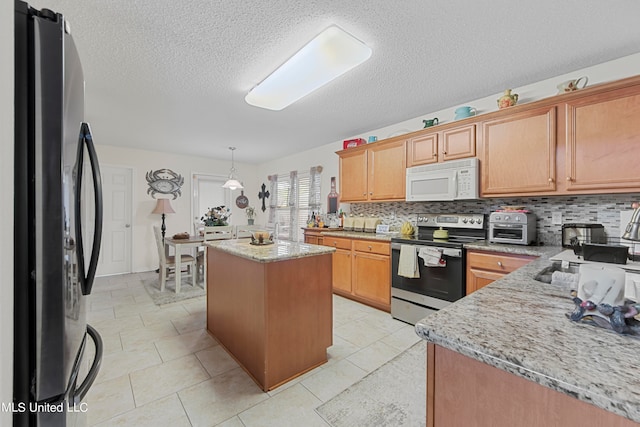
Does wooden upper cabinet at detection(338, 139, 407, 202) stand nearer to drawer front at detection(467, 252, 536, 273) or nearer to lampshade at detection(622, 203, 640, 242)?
drawer front at detection(467, 252, 536, 273)

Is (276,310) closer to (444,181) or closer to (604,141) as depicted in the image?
(444,181)

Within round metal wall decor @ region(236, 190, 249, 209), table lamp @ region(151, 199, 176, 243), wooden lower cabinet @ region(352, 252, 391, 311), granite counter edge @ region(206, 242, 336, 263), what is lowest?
wooden lower cabinet @ region(352, 252, 391, 311)

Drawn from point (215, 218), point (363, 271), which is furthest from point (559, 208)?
point (215, 218)

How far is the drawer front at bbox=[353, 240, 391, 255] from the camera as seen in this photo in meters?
3.08

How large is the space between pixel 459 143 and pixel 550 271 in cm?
176

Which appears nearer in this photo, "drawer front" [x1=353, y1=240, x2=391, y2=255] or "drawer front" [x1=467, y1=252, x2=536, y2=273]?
"drawer front" [x1=467, y1=252, x2=536, y2=273]

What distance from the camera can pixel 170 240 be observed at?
394 cm

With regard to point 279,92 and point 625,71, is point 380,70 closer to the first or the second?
point 279,92

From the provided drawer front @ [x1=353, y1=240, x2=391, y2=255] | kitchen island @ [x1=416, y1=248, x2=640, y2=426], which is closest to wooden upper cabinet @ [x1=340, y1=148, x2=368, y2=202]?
drawer front @ [x1=353, y1=240, x2=391, y2=255]

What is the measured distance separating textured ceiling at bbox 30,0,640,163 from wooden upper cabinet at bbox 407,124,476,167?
0.37m

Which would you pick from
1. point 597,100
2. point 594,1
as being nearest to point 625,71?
point 597,100

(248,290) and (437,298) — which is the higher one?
(248,290)

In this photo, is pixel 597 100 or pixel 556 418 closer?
pixel 556 418

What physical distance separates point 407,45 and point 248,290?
2.14m
